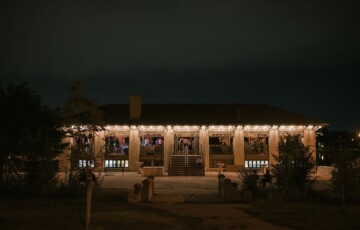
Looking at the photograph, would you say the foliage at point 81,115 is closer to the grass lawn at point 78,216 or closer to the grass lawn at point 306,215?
the grass lawn at point 78,216

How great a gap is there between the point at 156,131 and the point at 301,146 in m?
20.4

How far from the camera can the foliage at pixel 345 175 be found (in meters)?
14.3

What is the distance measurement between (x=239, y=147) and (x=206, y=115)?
13.7 feet

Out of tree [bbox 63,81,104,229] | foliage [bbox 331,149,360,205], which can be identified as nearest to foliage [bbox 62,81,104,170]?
tree [bbox 63,81,104,229]

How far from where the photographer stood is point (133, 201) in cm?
1523

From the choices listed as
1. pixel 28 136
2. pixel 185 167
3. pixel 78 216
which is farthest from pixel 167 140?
pixel 78 216

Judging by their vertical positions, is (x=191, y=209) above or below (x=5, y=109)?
below

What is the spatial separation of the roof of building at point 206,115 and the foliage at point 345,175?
19168mm

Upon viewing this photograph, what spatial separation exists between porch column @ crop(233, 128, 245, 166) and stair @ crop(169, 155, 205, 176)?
16.7 feet

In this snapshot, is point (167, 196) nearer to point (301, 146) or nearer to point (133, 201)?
point (133, 201)

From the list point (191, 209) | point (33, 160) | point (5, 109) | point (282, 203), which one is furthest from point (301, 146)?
point (5, 109)

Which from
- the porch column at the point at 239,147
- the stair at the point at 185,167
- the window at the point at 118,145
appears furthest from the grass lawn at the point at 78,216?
the porch column at the point at 239,147

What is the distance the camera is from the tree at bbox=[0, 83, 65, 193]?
53.2 ft

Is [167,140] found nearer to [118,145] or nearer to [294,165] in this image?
[118,145]
